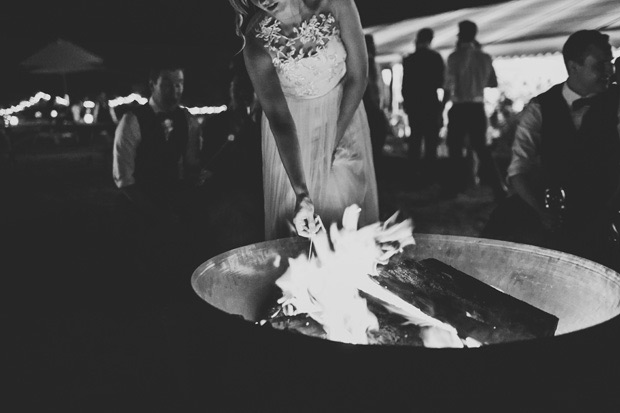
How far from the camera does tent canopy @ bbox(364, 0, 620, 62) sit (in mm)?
8523

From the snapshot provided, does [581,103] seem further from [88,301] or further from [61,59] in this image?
[61,59]

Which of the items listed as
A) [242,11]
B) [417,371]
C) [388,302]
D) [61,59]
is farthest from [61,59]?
[417,371]

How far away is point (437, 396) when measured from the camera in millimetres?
1721

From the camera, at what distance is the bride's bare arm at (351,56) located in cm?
292

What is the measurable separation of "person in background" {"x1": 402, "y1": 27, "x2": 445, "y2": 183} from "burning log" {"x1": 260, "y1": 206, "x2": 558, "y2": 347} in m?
6.78

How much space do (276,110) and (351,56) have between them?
1.39ft

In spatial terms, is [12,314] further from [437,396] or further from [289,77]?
[437,396]

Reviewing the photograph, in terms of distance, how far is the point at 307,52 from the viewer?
2980 mm

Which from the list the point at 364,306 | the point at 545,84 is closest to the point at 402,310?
the point at 364,306

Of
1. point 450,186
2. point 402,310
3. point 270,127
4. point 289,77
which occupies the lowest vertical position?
point 450,186

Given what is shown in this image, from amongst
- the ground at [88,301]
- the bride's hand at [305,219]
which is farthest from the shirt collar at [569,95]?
the ground at [88,301]

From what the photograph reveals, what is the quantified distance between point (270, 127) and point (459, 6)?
1139 centimetres

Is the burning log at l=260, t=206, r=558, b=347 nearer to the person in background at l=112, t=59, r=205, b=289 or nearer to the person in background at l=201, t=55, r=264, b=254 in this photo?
the person in background at l=201, t=55, r=264, b=254

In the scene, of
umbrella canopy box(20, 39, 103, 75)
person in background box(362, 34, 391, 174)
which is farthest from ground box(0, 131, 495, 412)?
umbrella canopy box(20, 39, 103, 75)
